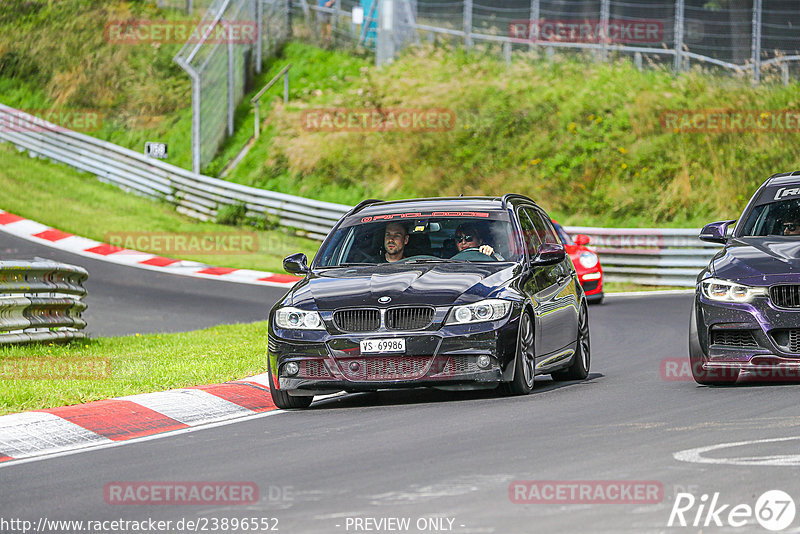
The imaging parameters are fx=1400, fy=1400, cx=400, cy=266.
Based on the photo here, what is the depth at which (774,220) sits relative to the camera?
11664mm

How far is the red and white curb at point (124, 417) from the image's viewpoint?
8828mm

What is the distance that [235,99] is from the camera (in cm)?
3756

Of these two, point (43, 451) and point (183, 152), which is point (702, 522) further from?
point (183, 152)

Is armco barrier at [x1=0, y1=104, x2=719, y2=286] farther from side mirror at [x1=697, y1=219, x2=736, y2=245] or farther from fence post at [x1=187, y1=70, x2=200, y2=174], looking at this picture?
side mirror at [x1=697, y1=219, x2=736, y2=245]

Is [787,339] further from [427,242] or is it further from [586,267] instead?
[586,267]

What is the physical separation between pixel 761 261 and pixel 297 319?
11.6ft

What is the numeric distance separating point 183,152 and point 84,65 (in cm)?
630

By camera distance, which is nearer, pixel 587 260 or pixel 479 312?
pixel 479 312

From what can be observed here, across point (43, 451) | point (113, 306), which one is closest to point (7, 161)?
point (113, 306)

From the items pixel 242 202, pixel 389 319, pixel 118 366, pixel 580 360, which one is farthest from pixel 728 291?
pixel 242 202

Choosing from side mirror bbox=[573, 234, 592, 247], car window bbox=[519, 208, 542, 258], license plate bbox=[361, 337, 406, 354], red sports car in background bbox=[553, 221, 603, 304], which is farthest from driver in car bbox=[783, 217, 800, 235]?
side mirror bbox=[573, 234, 592, 247]

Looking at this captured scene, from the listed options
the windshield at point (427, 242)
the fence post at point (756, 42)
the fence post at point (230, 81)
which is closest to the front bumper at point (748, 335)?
the windshield at point (427, 242)

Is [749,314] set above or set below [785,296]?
below

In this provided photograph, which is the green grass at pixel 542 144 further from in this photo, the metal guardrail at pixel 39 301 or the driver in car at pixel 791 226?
the driver in car at pixel 791 226
